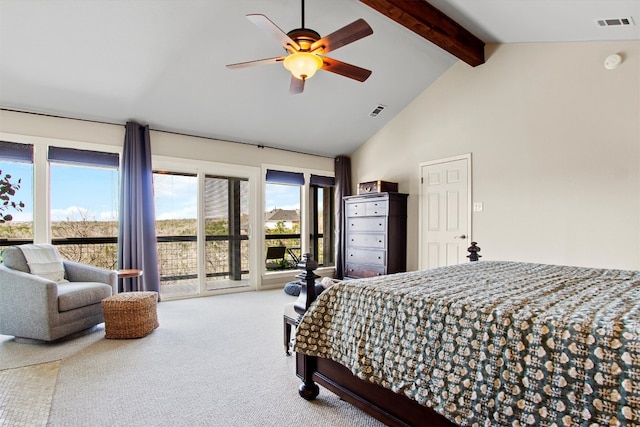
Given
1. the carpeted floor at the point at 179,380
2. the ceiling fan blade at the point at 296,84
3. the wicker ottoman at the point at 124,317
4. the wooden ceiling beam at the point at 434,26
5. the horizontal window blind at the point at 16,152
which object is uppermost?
the wooden ceiling beam at the point at 434,26

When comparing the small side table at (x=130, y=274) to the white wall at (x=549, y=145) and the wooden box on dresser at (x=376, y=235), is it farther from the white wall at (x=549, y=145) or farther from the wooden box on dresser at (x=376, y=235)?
the white wall at (x=549, y=145)

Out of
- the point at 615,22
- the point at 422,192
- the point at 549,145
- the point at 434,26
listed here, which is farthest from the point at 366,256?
the point at 615,22

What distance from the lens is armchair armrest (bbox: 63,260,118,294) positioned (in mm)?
3539

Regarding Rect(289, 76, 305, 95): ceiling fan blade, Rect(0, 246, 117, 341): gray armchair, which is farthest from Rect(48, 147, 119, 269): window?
Rect(289, 76, 305, 95): ceiling fan blade

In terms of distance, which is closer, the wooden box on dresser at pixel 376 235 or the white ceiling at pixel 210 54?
the white ceiling at pixel 210 54

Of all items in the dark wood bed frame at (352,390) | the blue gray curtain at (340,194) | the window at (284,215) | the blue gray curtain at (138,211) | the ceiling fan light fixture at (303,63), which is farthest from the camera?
the blue gray curtain at (340,194)

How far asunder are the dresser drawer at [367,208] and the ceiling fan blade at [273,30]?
A: 3042mm

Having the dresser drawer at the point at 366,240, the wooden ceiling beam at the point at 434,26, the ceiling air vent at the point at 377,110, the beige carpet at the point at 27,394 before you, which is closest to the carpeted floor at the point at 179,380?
the beige carpet at the point at 27,394

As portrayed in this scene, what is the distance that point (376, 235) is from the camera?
17.5 feet

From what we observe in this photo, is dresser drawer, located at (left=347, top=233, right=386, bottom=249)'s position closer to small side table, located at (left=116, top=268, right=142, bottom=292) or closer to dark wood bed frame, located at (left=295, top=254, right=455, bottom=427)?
dark wood bed frame, located at (left=295, top=254, right=455, bottom=427)

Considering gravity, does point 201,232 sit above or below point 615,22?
below

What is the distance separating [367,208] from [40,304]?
4180 millimetres

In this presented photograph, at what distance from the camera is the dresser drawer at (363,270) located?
5262 mm

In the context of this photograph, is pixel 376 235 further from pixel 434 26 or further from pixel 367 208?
pixel 434 26
